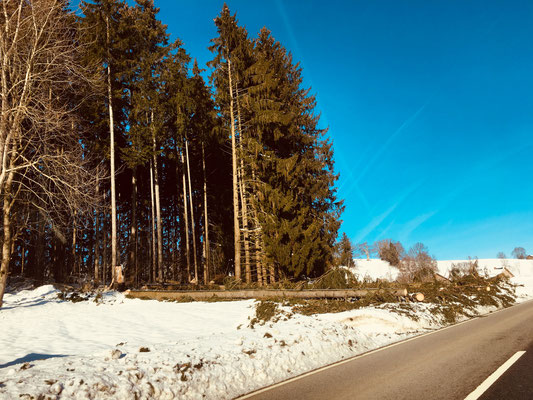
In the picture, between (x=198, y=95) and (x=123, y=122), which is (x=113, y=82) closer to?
(x=123, y=122)

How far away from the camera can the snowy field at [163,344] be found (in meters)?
5.18

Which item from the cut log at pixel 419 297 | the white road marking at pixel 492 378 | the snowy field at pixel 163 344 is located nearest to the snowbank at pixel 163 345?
the snowy field at pixel 163 344

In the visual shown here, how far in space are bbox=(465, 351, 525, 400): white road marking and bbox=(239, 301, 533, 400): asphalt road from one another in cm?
7

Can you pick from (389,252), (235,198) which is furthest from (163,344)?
(389,252)

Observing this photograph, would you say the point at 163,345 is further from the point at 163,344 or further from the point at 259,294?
the point at 259,294

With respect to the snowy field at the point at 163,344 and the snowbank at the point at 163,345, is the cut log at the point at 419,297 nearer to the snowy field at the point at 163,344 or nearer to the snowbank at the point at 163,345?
the snowbank at the point at 163,345

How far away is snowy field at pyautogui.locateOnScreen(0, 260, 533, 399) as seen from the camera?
5176 millimetres

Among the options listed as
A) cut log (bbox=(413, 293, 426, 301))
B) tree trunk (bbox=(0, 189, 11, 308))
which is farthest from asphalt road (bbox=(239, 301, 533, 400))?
tree trunk (bbox=(0, 189, 11, 308))

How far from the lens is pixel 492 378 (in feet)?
17.3

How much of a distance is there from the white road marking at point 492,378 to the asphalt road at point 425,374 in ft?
0.22

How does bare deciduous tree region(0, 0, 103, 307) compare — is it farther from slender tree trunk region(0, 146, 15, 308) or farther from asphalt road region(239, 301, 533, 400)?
asphalt road region(239, 301, 533, 400)

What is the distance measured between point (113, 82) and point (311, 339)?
858 inches

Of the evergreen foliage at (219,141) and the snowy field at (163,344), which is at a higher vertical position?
the evergreen foliage at (219,141)

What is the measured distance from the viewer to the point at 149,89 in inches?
948
